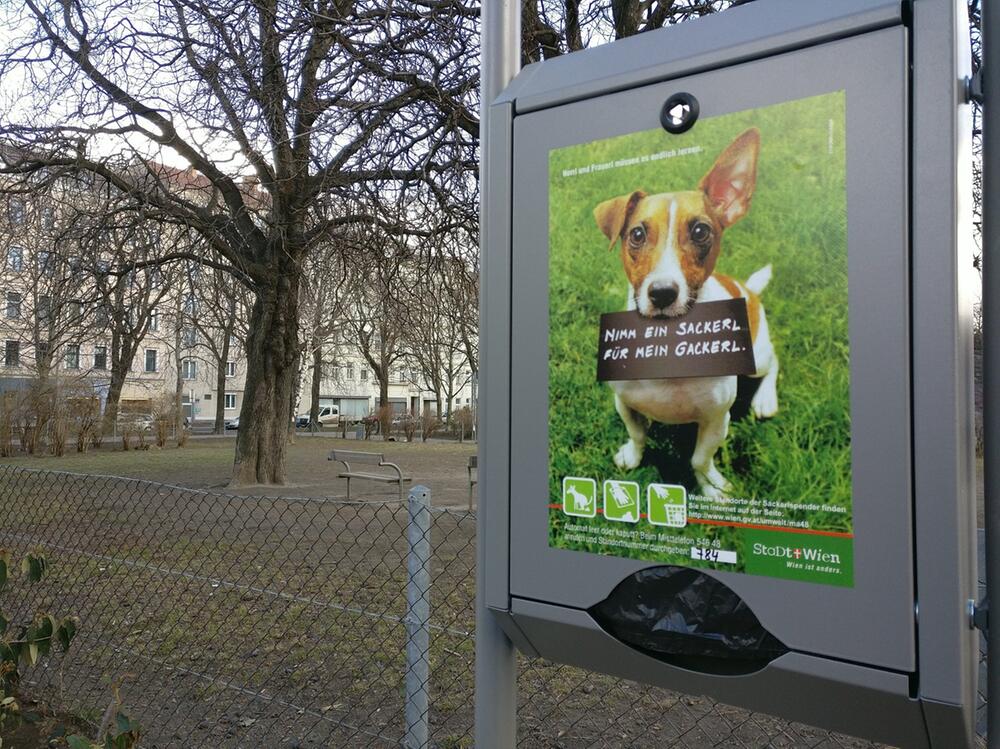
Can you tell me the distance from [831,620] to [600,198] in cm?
79

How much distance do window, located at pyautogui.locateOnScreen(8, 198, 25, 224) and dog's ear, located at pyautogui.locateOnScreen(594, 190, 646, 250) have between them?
449 inches

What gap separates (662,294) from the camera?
4.82 feet

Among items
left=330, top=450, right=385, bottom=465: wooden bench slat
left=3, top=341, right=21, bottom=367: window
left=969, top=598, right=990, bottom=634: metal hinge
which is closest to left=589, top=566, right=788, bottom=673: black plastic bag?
left=969, top=598, right=990, bottom=634: metal hinge

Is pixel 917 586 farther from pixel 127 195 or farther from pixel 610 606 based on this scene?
pixel 127 195

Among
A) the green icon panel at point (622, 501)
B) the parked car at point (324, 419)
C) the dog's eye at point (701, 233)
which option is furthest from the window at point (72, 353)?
the parked car at point (324, 419)

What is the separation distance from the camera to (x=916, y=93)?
4.17 feet

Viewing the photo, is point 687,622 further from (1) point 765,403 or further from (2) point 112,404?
(2) point 112,404

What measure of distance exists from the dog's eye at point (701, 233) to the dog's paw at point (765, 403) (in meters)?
0.26

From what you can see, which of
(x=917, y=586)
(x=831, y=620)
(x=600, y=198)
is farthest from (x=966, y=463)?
(x=600, y=198)

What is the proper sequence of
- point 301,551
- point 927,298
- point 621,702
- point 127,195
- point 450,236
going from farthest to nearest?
point 127,195
point 450,236
point 301,551
point 621,702
point 927,298

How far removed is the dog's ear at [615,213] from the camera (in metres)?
1.52

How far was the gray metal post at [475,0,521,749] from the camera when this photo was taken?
1845mm

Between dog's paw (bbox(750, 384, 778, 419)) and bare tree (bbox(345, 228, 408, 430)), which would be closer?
dog's paw (bbox(750, 384, 778, 419))

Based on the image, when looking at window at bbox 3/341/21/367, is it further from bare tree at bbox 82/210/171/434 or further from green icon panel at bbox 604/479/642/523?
green icon panel at bbox 604/479/642/523
